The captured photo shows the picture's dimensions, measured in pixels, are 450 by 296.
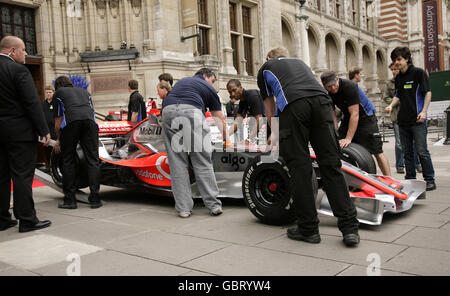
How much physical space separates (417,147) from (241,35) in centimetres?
1654

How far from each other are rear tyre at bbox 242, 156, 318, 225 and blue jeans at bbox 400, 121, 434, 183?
2759 millimetres

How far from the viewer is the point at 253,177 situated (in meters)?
4.31

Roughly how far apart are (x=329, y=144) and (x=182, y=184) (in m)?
1.99

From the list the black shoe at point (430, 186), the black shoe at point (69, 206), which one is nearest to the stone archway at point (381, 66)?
the black shoe at point (430, 186)

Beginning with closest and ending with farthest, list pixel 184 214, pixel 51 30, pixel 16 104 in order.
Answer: pixel 16 104 → pixel 184 214 → pixel 51 30

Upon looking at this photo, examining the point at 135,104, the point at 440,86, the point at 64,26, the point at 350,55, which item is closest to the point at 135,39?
the point at 64,26

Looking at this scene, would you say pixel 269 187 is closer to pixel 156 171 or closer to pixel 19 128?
pixel 156 171

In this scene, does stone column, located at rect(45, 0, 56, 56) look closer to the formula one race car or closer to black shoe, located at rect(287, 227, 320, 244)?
the formula one race car

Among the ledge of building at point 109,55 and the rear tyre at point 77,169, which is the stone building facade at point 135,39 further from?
the rear tyre at point 77,169

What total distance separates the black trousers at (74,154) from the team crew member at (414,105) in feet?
14.1

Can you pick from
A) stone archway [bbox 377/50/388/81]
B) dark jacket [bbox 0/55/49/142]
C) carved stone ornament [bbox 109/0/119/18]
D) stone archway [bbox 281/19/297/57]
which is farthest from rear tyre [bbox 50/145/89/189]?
stone archway [bbox 377/50/388/81]

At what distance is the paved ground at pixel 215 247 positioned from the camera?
295 cm

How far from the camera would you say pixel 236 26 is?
21297 millimetres
